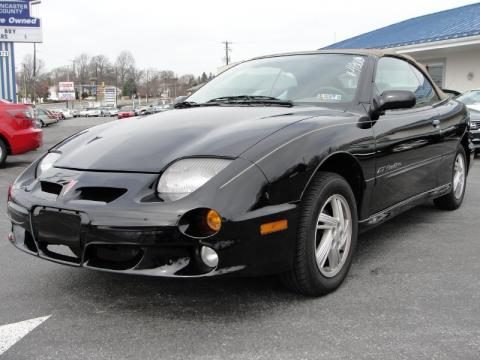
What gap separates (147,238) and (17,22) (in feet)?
71.5

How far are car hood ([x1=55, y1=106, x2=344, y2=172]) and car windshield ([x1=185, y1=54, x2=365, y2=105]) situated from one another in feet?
0.96

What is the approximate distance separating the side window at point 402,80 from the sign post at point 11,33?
63.3ft

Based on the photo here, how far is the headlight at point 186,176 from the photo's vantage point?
7.78 feet

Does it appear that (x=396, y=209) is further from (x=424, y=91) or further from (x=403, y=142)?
(x=424, y=91)

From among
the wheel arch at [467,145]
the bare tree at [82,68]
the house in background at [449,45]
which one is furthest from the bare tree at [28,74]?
the wheel arch at [467,145]

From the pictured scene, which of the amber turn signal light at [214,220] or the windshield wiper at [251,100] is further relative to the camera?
the windshield wiper at [251,100]

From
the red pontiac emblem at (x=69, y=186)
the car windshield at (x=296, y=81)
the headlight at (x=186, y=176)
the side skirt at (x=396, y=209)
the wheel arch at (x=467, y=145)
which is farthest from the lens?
the wheel arch at (x=467, y=145)

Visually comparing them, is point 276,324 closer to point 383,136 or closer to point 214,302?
point 214,302

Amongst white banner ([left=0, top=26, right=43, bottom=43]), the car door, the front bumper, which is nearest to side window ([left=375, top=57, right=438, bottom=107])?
the car door

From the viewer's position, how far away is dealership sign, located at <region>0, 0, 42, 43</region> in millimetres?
20859

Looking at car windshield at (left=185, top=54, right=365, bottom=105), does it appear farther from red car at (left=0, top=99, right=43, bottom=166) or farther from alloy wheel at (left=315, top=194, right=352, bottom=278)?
red car at (left=0, top=99, right=43, bottom=166)

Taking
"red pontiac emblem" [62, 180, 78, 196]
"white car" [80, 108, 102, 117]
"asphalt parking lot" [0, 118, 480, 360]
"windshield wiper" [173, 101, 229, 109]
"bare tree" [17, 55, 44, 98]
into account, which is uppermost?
"bare tree" [17, 55, 44, 98]

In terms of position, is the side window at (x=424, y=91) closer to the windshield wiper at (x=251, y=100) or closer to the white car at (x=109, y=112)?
the windshield wiper at (x=251, y=100)

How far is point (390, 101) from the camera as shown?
3232 millimetres
